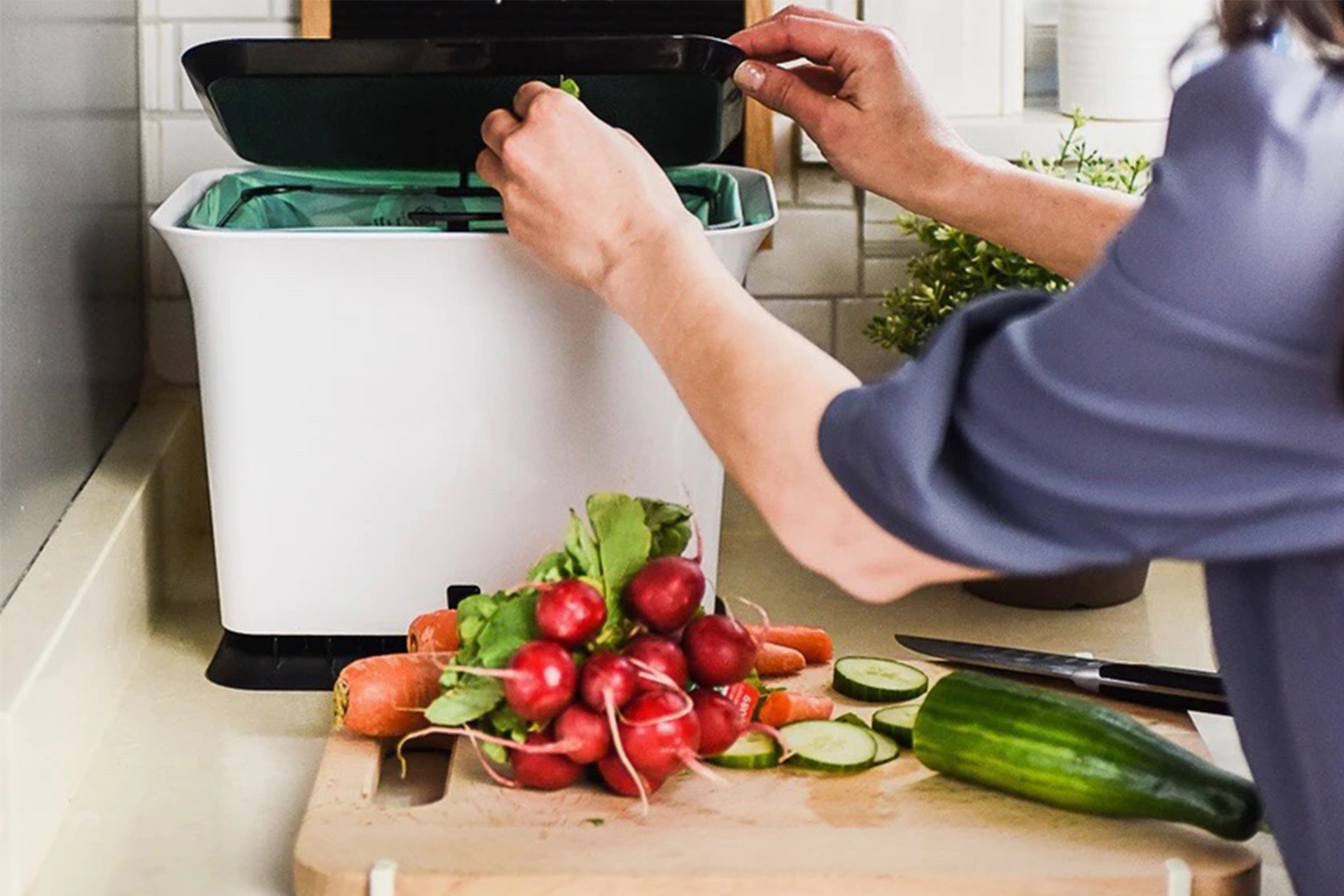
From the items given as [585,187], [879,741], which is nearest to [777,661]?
[879,741]

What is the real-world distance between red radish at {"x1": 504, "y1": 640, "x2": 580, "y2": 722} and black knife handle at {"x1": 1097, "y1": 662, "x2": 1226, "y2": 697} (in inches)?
13.9

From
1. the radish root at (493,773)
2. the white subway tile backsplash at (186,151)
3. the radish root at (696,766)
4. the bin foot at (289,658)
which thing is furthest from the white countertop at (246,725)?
the white subway tile backsplash at (186,151)

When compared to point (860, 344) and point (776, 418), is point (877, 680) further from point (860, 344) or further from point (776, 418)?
point (860, 344)

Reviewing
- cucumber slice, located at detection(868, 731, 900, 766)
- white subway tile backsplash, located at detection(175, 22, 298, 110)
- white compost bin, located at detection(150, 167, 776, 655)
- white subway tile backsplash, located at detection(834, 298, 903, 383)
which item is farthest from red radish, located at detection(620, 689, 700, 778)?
white subway tile backsplash, located at detection(175, 22, 298, 110)

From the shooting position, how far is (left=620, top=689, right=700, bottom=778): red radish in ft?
3.06

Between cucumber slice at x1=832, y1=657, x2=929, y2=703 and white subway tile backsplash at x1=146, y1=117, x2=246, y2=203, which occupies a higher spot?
white subway tile backsplash at x1=146, y1=117, x2=246, y2=203

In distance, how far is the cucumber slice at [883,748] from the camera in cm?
101

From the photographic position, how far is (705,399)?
859 mm

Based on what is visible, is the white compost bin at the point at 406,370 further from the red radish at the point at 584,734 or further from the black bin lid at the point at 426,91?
the red radish at the point at 584,734

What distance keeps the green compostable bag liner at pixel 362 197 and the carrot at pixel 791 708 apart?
1.18ft

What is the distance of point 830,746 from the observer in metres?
1.02

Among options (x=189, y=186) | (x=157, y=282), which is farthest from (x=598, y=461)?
(x=157, y=282)

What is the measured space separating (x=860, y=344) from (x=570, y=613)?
646mm

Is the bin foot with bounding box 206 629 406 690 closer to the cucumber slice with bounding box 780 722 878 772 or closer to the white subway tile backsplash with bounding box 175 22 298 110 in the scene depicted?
the cucumber slice with bounding box 780 722 878 772
